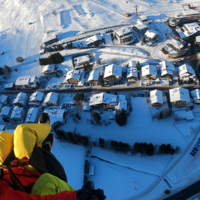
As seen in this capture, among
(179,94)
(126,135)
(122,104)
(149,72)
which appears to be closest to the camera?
(126,135)

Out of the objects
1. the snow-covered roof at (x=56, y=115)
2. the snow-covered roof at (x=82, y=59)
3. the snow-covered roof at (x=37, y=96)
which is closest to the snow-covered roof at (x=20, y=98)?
the snow-covered roof at (x=37, y=96)

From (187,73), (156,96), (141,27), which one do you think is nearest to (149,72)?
(156,96)

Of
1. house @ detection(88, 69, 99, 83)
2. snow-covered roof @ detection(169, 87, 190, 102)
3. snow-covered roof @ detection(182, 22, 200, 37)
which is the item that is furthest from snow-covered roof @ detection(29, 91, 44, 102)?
snow-covered roof @ detection(182, 22, 200, 37)

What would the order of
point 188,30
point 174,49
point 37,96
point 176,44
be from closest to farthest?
point 37,96, point 174,49, point 176,44, point 188,30

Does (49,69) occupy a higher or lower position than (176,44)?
lower

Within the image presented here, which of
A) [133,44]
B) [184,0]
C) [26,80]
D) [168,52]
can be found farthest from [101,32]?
[184,0]

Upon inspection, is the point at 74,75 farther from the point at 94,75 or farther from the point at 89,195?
the point at 89,195

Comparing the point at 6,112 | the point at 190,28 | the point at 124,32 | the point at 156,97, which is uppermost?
the point at 124,32
